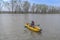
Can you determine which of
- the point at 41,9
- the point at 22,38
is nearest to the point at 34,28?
the point at 22,38

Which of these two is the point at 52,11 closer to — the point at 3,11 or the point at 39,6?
the point at 39,6

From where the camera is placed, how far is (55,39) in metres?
16.2

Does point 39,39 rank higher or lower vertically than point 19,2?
higher

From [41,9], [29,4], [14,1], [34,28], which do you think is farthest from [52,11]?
[34,28]

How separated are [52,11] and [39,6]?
23.6ft

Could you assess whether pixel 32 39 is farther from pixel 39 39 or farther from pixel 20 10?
pixel 20 10

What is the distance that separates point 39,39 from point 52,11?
3030 inches

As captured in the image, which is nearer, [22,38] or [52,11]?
[22,38]

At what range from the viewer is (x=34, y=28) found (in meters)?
20.6

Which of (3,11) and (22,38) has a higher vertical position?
(22,38)

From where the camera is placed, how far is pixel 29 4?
288ft

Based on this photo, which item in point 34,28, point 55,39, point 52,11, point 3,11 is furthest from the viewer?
point 52,11

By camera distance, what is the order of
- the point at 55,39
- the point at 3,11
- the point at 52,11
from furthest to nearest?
the point at 52,11, the point at 3,11, the point at 55,39

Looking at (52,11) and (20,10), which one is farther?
(52,11)
